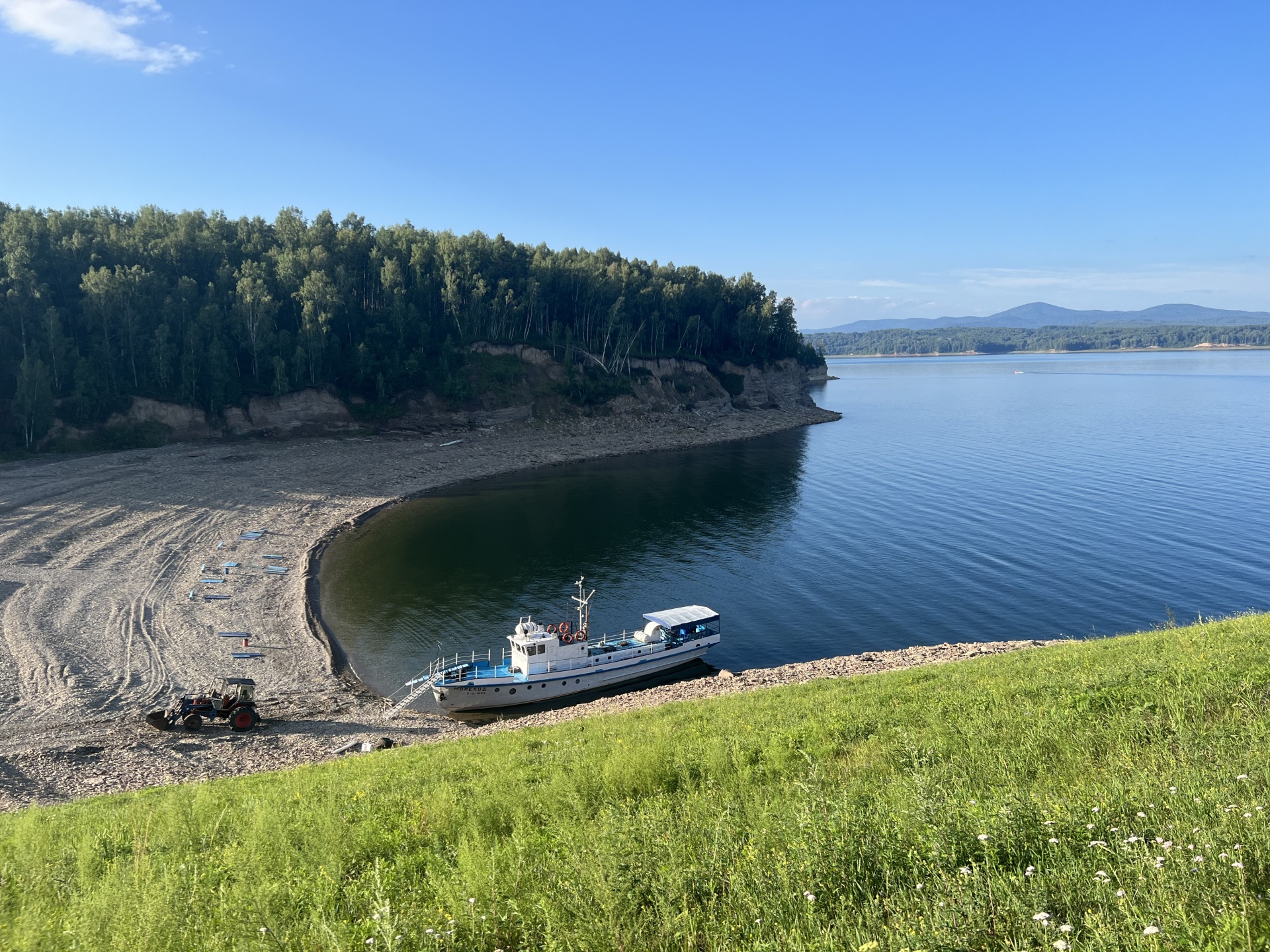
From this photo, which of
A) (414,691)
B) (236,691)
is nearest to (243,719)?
(236,691)

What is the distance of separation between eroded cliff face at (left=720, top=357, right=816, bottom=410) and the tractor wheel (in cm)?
12392

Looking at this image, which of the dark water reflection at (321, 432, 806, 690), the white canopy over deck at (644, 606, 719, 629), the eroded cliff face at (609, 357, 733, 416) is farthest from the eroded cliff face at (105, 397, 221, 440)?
the white canopy over deck at (644, 606, 719, 629)

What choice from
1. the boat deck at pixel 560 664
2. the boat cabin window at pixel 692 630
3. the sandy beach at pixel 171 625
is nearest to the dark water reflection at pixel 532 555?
the boat deck at pixel 560 664

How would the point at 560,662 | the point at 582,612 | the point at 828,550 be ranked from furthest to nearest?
the point at 828,550 → the point at 582,612 → the point at 560,662

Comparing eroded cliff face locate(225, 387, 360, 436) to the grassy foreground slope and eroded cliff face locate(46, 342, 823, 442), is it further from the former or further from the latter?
the grassy foreground slope

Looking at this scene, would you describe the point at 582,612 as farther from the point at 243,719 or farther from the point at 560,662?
the point at 243,719

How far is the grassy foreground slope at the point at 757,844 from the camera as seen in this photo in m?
6.63

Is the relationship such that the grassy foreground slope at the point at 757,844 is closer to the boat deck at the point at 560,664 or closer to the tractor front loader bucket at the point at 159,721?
the tractor front loader bucket at the point at 159,721

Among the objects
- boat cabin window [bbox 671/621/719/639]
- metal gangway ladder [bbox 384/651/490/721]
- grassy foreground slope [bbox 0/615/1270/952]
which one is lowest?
metal gangway ladder [bbox 384/651/490/721]

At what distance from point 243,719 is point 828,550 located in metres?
43.4

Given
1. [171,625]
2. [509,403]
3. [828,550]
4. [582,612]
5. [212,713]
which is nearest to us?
[212,713]

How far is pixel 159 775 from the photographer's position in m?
25.2

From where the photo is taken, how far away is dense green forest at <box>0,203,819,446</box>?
79.6 meters

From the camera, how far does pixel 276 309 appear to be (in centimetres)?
9275
